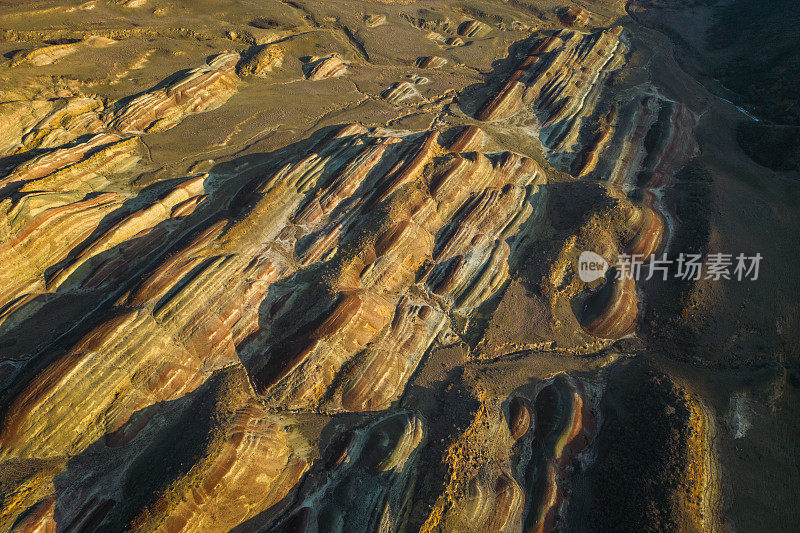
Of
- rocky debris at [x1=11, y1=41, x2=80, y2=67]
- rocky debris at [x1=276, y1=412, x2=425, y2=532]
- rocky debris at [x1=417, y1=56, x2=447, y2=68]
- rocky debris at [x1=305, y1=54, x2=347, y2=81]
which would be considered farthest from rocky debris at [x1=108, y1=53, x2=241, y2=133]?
rocky debris at [x1=276, y1=412, x2=425, y2=532]

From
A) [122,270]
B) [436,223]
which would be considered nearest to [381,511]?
[436,223]

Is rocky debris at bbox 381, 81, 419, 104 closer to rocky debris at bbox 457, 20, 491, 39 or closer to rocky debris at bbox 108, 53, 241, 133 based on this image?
rocky debris at bbox 108, 53, 241, 133

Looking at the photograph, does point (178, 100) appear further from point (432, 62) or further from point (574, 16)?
point (574, 16)

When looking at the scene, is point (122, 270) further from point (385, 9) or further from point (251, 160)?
point (385, 9)

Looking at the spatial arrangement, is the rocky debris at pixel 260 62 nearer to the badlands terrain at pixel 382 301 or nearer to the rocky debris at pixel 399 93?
the badlands terrain at pixel 382 301

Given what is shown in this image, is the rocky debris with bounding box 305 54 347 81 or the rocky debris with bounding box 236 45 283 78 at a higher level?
the rocky debris with bounding box 236 45 283 78

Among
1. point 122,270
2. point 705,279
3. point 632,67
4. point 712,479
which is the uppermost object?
point 632,67
